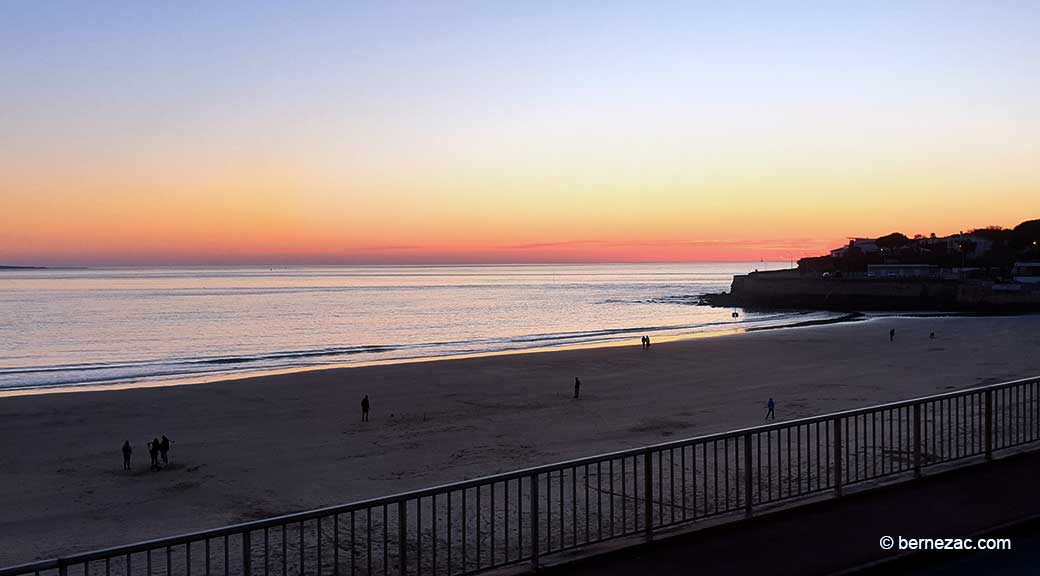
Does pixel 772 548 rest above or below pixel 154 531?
above

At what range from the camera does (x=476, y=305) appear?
118188 millimetres

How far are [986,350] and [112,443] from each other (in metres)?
44.3

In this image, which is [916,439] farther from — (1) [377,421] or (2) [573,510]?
(1) [377,421]

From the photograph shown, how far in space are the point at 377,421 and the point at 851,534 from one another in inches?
846

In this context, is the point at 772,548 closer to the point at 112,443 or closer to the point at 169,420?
the point at 112,443

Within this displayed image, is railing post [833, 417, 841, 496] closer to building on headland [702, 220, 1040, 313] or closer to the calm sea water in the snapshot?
the calm sea water

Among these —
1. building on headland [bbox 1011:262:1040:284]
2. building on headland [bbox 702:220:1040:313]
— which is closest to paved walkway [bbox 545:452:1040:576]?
building on headland [bbox 702:220:1040:313]

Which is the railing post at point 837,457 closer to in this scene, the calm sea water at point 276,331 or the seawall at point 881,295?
the calm sea water at point 276,331

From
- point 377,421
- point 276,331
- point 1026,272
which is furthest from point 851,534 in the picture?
point 1026,272

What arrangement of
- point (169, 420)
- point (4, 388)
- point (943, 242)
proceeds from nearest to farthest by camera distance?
1. point (169, 420)
2. point (4, 388)
3. point (943, 242)

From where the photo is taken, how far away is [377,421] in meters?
26.6

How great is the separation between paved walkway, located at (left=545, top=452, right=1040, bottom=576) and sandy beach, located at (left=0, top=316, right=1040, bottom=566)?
1114 centimetres

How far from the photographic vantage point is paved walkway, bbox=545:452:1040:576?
6.07 m

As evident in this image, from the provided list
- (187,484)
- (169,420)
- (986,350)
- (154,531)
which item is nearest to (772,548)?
(154,531)
